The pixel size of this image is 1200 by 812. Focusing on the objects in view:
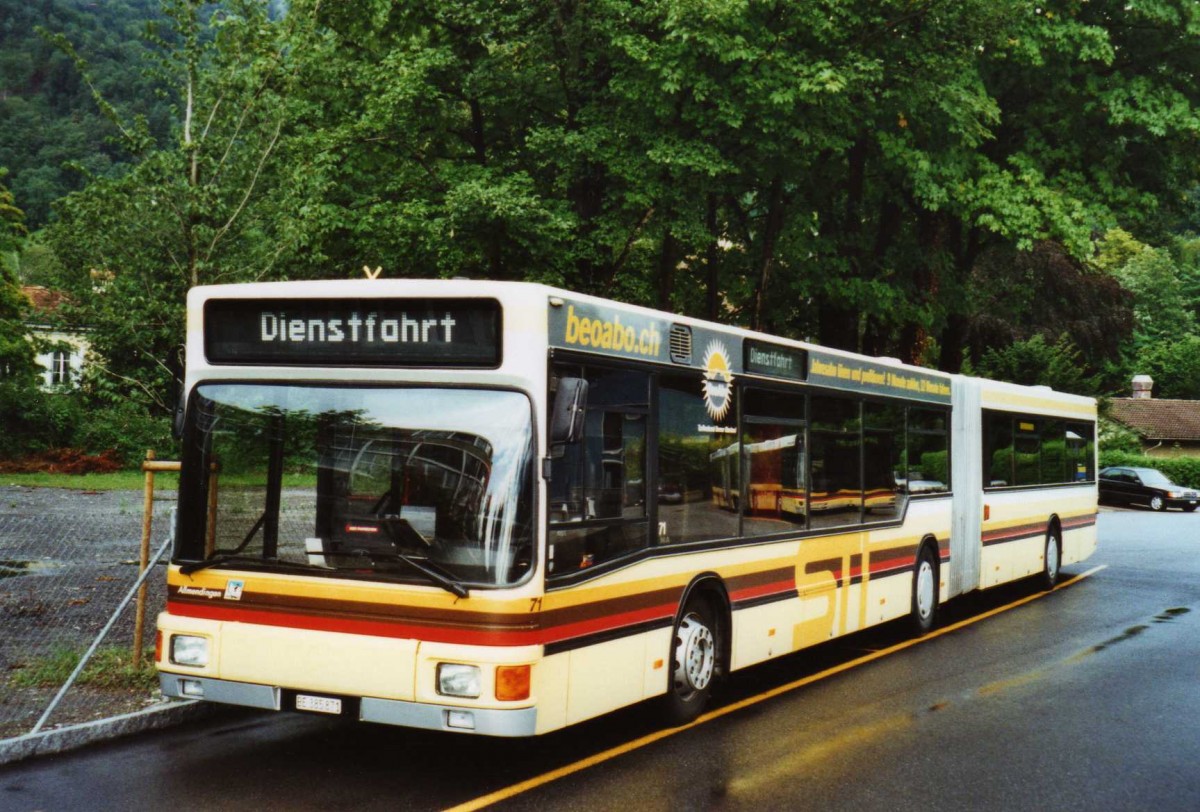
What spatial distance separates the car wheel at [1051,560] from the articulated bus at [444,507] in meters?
10.9

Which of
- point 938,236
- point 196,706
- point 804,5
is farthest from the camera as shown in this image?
point 938,236

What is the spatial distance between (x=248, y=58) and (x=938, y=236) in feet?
55.1

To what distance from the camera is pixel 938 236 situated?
25156 mm

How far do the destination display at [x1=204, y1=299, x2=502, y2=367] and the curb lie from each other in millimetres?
2462

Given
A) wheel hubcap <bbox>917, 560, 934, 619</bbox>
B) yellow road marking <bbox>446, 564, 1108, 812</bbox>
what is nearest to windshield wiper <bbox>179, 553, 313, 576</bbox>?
yellow road marking <bbox>446, 564, 1108, 812</bbox>

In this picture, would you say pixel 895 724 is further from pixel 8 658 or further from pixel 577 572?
pixel 8 658

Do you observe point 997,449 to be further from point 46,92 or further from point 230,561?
point 46,92

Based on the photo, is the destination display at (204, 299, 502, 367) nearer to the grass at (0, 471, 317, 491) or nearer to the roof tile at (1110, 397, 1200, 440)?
the grass at (0, 471, 317, 491)

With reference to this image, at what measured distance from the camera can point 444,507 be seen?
6910mm

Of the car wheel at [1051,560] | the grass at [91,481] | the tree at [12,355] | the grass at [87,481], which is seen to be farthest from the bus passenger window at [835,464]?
the tree at [12,355]

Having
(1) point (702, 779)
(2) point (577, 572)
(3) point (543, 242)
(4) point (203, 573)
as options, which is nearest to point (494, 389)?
(2) point (577, 572)

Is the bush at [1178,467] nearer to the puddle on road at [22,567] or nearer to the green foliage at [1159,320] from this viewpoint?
the green foliage at [1159,320]

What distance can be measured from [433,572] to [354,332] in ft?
4.75

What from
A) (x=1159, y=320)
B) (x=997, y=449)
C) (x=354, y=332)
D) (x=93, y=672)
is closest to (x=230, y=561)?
(x=354, y=332)
